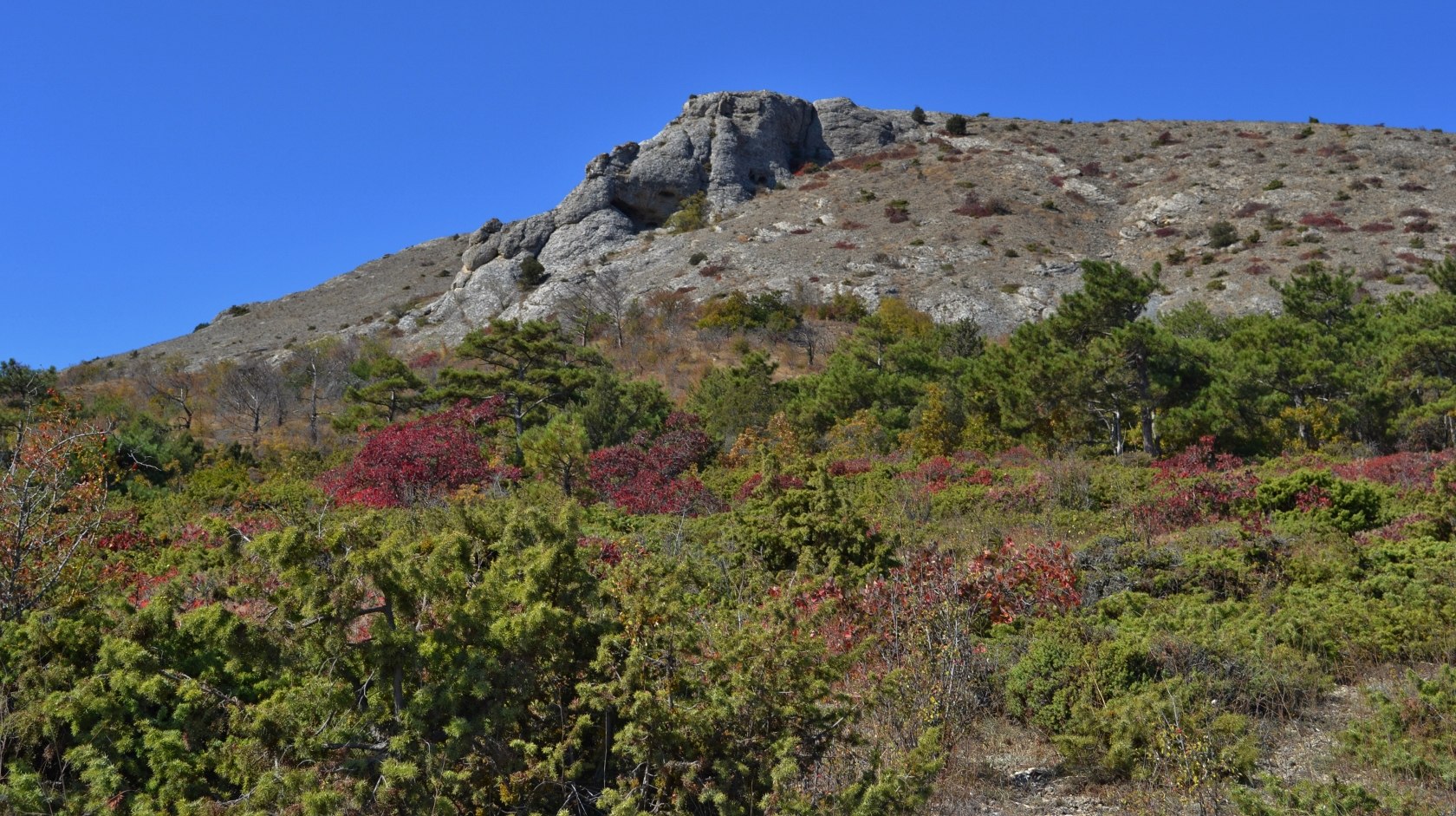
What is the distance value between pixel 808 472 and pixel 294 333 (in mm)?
41788

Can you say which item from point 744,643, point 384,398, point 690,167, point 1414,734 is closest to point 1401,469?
point 1414,734

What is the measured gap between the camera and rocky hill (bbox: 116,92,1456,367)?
3694 cm

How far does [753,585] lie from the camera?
7.11m

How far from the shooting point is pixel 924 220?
44.8 m

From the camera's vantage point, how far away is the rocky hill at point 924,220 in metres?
36.9

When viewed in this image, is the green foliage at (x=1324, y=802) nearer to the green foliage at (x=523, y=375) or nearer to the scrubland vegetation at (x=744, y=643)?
the scrubland vegetation at (x=744, y=643)

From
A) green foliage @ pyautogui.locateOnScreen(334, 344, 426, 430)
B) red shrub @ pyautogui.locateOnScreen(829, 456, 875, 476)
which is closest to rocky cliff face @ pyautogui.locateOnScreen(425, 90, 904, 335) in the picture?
green foliage @ pyautogui.locateOnScreen(334, 344, 426, 430)

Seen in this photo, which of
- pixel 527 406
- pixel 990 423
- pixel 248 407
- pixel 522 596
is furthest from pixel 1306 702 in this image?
pixel 248 407

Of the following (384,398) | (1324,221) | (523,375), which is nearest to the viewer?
(523,375)

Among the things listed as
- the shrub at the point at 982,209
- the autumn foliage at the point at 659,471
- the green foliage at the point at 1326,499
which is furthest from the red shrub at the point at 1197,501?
the shrub at the point at 982,209

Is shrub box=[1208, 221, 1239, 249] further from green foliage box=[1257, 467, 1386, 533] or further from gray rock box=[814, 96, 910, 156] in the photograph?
green foliage box=[1257, 467, 1386, 533]

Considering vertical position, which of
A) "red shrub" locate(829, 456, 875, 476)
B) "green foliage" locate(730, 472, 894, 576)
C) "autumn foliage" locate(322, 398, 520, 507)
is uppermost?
"autumn foliage" locate(322, 398, 520, 507)

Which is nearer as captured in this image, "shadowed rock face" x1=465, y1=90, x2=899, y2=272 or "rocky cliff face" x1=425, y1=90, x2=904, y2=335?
"rocky cliff face" x1=425, y1=90, x2=904, y2=335

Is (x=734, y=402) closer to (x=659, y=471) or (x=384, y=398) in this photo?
(x=659, y=471)
